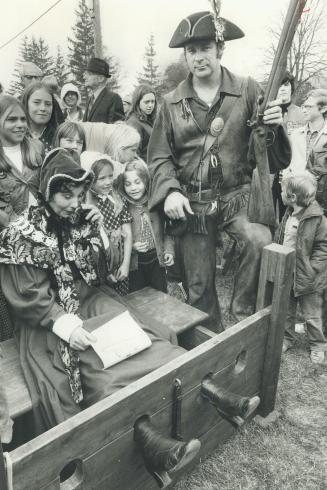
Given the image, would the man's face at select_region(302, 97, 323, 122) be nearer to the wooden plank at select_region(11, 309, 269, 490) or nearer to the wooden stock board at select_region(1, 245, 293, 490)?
the wooden stock board at select_region(1, 245, 293, 490)

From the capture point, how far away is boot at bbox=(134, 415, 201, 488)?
159cm

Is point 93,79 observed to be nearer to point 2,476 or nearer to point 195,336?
point 195,336

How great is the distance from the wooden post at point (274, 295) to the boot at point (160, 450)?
963 mm

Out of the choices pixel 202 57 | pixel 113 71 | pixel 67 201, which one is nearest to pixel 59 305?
pixel 67 201

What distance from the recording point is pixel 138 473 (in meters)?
1.86

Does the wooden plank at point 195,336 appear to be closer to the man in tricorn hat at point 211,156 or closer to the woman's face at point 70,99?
the man in tricorn hat at point 211,156

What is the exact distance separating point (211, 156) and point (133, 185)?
0.61 metres

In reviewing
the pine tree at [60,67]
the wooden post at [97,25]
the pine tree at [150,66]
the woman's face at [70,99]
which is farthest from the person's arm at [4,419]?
the pine tree at [150,66]

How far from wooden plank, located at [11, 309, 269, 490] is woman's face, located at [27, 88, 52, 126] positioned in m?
2.57

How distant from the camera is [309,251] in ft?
10.3

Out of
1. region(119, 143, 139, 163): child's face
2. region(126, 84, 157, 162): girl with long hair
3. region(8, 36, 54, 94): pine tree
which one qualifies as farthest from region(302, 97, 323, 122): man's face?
region(8, 36, 54, 94): pine tree

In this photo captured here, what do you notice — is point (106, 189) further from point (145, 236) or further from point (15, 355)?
point (15, 355)

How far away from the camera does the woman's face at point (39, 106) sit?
3.64m

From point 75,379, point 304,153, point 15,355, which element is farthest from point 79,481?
point 304,153
